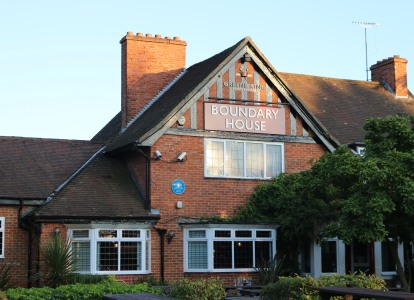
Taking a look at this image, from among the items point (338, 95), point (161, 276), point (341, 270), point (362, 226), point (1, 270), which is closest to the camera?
point (362, 226)

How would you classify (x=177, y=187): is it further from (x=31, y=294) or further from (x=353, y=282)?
(x=353, y=282)

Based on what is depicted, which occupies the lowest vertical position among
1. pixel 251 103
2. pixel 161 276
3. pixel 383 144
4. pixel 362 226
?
pixel 161 276

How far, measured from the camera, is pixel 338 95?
31281 millimetres

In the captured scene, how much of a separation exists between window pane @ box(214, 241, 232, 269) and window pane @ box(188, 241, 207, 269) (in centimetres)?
35

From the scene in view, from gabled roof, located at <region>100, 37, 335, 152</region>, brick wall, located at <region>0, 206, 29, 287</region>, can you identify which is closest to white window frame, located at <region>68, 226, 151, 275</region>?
brick wall, located at <region>0, 206, 29, 287</region>

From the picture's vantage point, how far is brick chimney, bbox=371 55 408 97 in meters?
32.7

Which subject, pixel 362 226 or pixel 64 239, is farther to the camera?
pixel 64 239

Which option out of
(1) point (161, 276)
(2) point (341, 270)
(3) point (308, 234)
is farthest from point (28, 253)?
(2) point (341, 270)

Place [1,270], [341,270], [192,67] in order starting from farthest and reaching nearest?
[192,67], [341,270], [1,270]

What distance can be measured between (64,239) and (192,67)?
933 centimetres

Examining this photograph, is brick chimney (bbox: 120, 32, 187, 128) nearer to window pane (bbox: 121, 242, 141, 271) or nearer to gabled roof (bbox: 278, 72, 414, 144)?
gabled roof (bbox: 278, 72, 414, 144)

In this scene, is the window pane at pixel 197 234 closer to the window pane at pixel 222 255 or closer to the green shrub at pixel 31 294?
the window pane at pixel 222 255

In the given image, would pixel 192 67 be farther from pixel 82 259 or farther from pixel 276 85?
pixel 82 259

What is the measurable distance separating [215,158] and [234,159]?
0.67 meters
